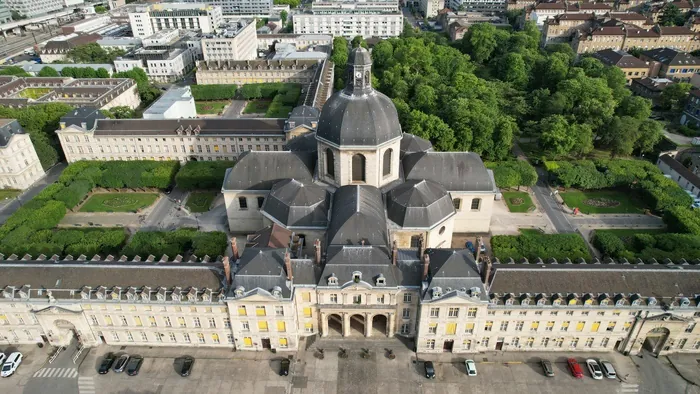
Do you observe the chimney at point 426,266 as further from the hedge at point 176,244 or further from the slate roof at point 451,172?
the hedge at point 176,244

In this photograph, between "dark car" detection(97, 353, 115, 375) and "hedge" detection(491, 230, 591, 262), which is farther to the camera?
"hedge" detection(491, 230, 591, 262)

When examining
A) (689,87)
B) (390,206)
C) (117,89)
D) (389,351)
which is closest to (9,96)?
(117,89)

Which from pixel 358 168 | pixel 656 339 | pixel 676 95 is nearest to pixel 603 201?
pixel 656 339

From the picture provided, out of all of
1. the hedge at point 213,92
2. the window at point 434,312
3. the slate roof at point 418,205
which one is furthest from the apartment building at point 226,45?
the window at point 434,312

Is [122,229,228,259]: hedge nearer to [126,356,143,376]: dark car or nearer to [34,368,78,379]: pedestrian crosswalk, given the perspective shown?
[126,356,143,376]: dark car

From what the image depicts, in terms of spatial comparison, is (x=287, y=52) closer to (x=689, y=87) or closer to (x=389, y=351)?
(x=689, y=87)

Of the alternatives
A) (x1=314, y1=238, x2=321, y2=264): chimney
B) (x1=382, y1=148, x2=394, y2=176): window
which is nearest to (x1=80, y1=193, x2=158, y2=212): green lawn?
(x1=382, y1=148, x2=394, y2=176): window

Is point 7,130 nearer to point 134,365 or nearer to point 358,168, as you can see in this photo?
point 134,365
